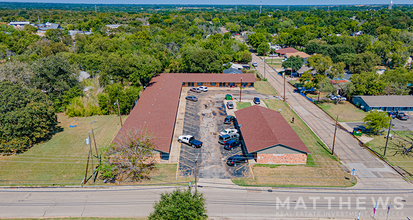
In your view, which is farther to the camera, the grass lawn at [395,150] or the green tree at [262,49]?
the green tree at [262,49]

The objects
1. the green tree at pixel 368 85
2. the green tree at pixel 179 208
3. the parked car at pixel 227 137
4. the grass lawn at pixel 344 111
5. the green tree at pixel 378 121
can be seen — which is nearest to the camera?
the green tree at pixel 179 208

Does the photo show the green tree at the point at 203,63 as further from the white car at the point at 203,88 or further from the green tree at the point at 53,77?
the green tree at the point at 53,77

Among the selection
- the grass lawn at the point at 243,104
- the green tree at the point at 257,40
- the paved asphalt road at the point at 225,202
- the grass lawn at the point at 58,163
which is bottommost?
the paved asphalt road at the point at 225,202

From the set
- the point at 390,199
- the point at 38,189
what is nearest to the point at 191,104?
the point at 38,189

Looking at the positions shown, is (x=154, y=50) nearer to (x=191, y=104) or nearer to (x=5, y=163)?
(x=191, y=104)

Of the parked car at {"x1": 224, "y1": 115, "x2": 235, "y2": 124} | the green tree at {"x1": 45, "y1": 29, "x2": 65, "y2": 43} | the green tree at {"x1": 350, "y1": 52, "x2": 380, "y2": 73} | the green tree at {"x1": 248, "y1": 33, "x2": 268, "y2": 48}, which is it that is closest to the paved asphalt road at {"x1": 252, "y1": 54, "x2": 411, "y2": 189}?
the parked car at {"x1": 224, "y1": 115, "x2": 235, "y2": 124}

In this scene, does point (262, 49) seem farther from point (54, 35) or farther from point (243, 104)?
point (54, 35)

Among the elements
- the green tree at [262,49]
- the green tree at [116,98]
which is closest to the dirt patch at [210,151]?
the green tree at [116,98]
